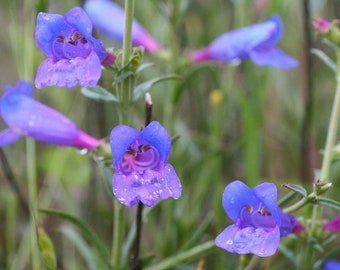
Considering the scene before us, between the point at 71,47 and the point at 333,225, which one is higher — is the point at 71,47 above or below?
above

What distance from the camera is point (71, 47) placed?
106 centimetres

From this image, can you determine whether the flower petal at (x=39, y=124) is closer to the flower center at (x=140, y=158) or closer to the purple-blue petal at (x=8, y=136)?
the purple-blue petal at (x=8, y=136)

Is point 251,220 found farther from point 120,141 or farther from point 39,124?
point 39,124

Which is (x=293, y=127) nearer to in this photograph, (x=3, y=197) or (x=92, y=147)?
(x=3, y=197)

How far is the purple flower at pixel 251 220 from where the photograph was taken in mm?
947

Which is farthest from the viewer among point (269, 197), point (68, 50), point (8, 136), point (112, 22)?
point (112, 22)

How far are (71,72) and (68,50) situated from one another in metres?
0.06

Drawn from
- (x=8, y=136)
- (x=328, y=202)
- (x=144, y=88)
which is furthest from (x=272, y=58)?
(x=8, y=136)

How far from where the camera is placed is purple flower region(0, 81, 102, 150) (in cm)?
126

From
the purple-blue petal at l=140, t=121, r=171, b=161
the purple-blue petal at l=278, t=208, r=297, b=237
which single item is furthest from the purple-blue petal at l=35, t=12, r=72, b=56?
the purple-blue petal at l=278, t=208, r=297, b=237

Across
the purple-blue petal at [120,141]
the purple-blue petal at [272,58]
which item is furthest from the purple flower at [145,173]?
the purple-blue petal at [272,58]

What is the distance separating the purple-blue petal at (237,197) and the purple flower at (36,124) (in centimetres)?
36

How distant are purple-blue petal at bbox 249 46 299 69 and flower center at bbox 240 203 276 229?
48 centimetres

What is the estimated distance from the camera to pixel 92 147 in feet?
4.10
